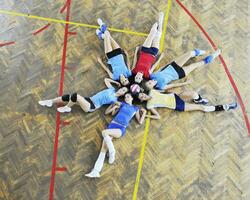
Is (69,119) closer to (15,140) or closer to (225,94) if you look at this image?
(15,140)

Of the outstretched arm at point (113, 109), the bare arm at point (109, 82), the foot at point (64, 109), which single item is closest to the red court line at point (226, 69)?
the bare arm at point (109, 82)

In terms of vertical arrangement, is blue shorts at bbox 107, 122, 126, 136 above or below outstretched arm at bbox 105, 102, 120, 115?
below

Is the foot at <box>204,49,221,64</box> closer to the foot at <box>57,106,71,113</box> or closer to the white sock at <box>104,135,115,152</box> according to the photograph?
the white sock at <box>104,135,115,152</box>

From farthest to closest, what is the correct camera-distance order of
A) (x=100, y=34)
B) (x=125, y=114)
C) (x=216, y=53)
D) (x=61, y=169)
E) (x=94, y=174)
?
(x=100, y=34), (x=216, y=53), (x=125, y=114), (x=61, y=169), (x=94, y=174)

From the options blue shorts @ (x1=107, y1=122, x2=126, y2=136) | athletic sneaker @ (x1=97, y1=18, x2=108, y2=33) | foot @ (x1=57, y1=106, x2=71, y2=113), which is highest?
athletic sneaker @ (x1=97, y1=18, x2=108, y2=33)

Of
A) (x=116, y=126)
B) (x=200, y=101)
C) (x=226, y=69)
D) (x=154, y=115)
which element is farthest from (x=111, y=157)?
(x=226, y=69)

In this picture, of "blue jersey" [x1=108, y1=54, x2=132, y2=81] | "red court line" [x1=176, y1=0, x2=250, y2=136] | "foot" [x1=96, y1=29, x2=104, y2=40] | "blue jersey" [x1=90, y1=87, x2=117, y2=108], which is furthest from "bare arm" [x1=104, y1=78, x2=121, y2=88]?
"red court line" [x1=176, y1=0, x2=250, y2=136]

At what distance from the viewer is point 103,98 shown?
6.27 m

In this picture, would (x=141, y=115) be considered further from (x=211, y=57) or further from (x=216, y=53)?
(x=216, y=53)

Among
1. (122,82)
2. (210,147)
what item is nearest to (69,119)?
(122,82)

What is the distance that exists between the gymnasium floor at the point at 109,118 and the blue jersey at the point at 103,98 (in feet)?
0.67

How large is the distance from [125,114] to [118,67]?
0.83 meters

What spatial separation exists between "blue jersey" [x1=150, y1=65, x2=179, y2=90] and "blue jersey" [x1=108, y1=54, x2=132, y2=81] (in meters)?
0.43

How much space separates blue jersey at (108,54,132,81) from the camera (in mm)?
6457
